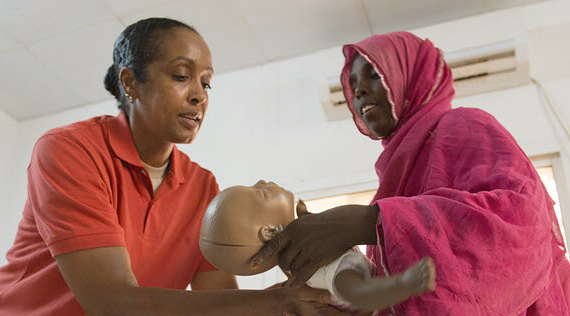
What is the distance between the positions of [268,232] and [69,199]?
577mm

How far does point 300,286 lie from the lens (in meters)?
1.33

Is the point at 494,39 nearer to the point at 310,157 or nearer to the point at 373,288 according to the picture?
the point at 310,157

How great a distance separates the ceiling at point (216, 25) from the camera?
3.33m

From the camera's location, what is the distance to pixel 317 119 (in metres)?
3.54

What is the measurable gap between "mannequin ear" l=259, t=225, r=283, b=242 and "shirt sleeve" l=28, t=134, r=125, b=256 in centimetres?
43

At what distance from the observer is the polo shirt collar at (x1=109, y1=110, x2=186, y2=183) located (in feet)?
5.56

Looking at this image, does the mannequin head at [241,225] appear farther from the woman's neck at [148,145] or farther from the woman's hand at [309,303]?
the woman's neck at [148,145]

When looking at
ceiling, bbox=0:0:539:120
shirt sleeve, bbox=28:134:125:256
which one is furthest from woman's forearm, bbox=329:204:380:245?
ceiling, bbox=0:0:539:120

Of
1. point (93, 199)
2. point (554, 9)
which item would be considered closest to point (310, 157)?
point (554, 9)

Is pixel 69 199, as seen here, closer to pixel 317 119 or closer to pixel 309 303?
pixel 309 303

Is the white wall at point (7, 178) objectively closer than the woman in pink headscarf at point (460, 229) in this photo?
No

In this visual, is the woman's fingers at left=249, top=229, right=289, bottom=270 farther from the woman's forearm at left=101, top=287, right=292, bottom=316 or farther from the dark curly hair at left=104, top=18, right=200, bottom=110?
the dark curly hair at left=104, top=18, right=200, bottom=110

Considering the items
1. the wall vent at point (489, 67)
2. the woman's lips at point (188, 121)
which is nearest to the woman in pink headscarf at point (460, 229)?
the woman's lips at point (188, 121)

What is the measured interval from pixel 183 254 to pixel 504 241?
101 cm
